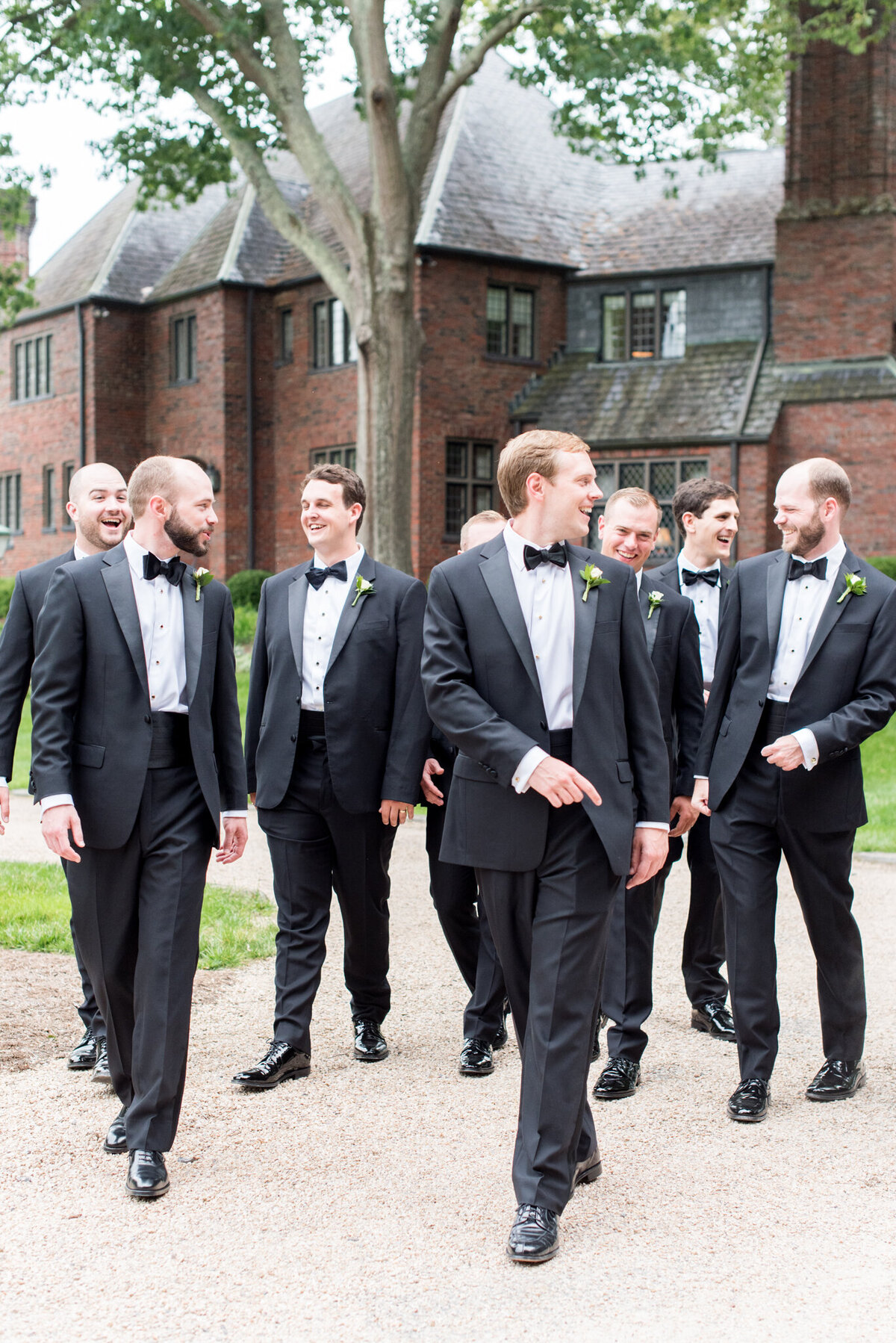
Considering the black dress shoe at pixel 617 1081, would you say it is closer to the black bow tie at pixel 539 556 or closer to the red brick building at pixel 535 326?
the black bow tie at pixel 539 556

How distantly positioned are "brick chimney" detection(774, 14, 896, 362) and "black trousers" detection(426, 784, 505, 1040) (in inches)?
828

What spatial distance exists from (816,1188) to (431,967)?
3.22 meters

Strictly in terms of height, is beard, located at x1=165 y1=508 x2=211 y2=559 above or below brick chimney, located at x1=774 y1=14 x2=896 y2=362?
below

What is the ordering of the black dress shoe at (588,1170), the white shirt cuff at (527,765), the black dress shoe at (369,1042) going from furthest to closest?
the black dress shoe at (369,1042)
the black dress shoe at (588,1170)
the white shirt cuff at (527,765)

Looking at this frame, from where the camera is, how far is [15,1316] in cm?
345

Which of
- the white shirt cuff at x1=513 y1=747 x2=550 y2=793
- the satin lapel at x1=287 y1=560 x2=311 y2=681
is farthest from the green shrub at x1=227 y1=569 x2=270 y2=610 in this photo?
the white shirt cuff at x1=513 y1=747 x2=550 y2=793

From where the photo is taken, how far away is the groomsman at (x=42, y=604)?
5.27 meters

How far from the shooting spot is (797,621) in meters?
5.25

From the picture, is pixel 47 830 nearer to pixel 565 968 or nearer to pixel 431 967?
pixel 565 968

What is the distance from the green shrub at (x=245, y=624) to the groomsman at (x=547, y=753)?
20347 millimetres

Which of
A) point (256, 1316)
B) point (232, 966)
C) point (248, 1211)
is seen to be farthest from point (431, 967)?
point (256, 1316)

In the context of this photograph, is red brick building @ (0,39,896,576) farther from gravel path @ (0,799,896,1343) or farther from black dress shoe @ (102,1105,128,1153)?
black dress shoe @ (102,1105,128,1153)

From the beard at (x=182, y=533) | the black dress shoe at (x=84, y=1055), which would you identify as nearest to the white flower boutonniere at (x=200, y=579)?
the beard at (x=182, y=533)

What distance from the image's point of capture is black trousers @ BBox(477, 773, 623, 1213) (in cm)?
392
